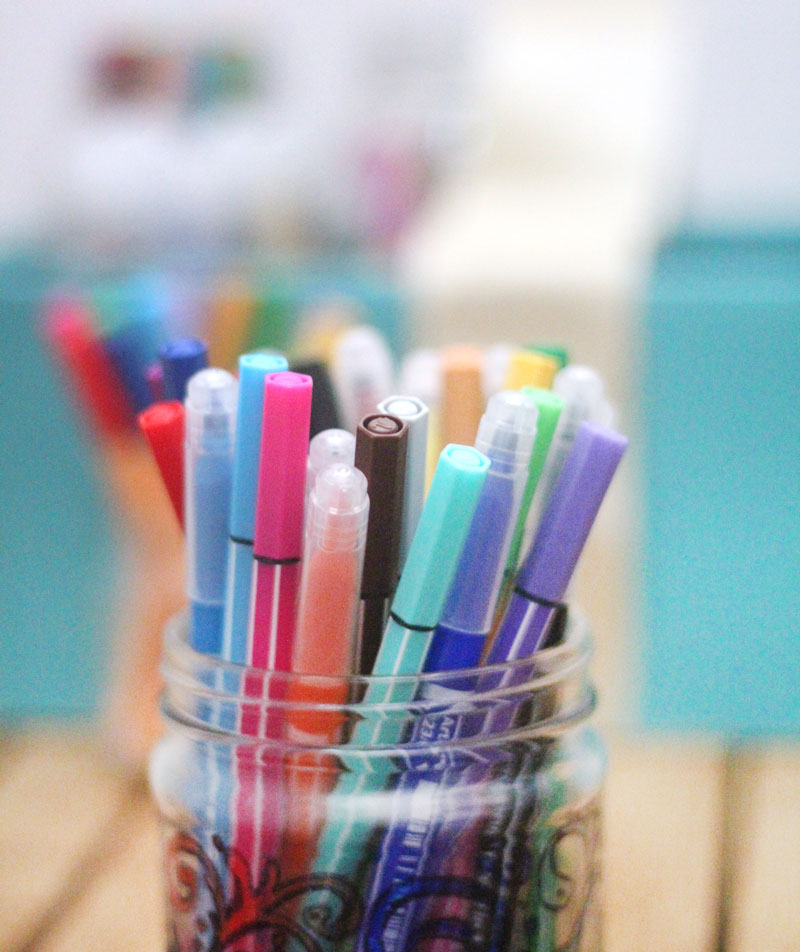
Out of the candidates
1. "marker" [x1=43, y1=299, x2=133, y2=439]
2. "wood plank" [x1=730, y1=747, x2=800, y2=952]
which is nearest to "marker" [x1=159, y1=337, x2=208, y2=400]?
"marker" [x1=43, y1=299, x2=133, y2=439]

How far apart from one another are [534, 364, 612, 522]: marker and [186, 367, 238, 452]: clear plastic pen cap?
0.07m

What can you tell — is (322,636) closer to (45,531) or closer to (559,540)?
(559,540)

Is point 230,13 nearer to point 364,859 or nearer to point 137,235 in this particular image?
point 137,235

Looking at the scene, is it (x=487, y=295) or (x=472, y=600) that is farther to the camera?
(x=487, y=295)

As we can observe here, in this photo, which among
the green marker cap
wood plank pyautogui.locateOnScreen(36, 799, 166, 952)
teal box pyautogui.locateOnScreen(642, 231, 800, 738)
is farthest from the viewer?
teal box pyautogui.locateOnScreen(642, 231, 800, 738)

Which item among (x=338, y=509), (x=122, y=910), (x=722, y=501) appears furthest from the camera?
(x=722, y=501)

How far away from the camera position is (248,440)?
199 millimetres

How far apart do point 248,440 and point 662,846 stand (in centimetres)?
22

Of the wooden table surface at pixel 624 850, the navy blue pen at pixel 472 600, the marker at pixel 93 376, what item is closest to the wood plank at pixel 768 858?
the wooden table surface at pixel 624 850

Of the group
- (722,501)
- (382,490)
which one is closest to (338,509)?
(382,490)

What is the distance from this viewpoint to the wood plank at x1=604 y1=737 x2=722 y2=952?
0.94ft

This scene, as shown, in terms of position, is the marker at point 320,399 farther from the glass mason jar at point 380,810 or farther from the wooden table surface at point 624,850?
the wooden table surface at point 624,850

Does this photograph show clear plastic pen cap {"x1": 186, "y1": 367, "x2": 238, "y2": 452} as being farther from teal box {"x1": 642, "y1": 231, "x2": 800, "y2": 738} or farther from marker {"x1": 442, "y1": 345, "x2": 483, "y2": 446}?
teal box {"x1": 642, "y1": 231, "x2": 800, "y2": 738}

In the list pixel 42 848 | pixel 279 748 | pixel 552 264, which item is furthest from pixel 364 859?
pixel 552 264
